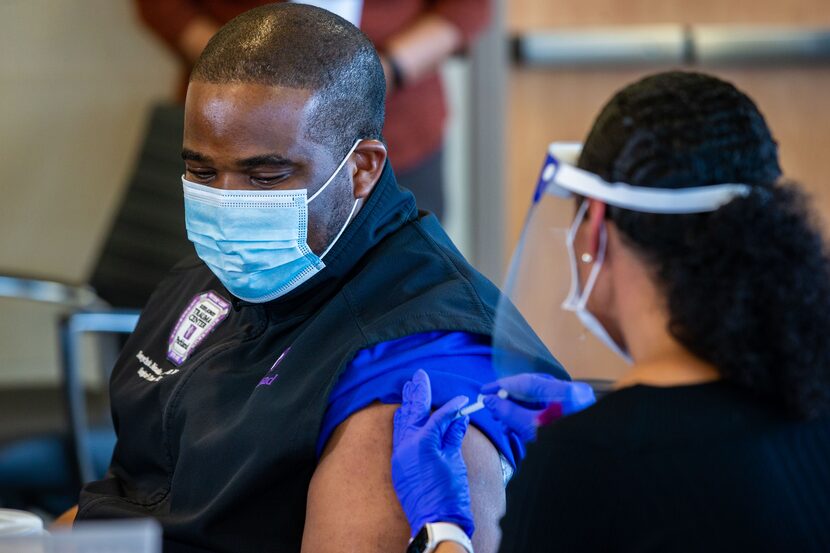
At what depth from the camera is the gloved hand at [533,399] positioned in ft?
4.48

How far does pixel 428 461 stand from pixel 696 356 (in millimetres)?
341

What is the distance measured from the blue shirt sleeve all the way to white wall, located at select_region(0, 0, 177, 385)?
2192mm

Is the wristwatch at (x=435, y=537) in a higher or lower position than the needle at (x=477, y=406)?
lower

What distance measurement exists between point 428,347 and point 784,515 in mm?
518

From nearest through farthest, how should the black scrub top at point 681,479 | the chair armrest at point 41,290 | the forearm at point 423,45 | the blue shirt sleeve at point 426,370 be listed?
1. the black scrub top at point 681,479
2. the blue shirt sleeve at point 426,370
3. the chair armrest at point 41,290
4. the forearm at point 423,45

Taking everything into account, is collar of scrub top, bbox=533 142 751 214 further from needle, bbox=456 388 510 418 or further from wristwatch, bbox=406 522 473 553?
wristwatch, bbox=406 522 473 553

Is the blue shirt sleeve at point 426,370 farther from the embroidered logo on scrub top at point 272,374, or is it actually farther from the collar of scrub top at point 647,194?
the collar of scrub top at point 647,194

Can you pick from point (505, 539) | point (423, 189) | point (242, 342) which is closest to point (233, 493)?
point (242, 342)

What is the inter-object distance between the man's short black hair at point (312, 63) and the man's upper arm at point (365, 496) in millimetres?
386

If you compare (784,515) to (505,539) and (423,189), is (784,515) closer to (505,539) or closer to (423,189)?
(505,539)

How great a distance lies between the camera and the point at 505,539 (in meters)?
1.14

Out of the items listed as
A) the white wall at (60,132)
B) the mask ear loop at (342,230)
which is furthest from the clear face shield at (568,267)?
the white wall at (60,132)

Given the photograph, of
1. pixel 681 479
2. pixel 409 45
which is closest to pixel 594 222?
pixel 681 479

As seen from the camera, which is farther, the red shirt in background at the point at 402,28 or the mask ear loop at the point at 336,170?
the red shirt in background at the point at 402,28
